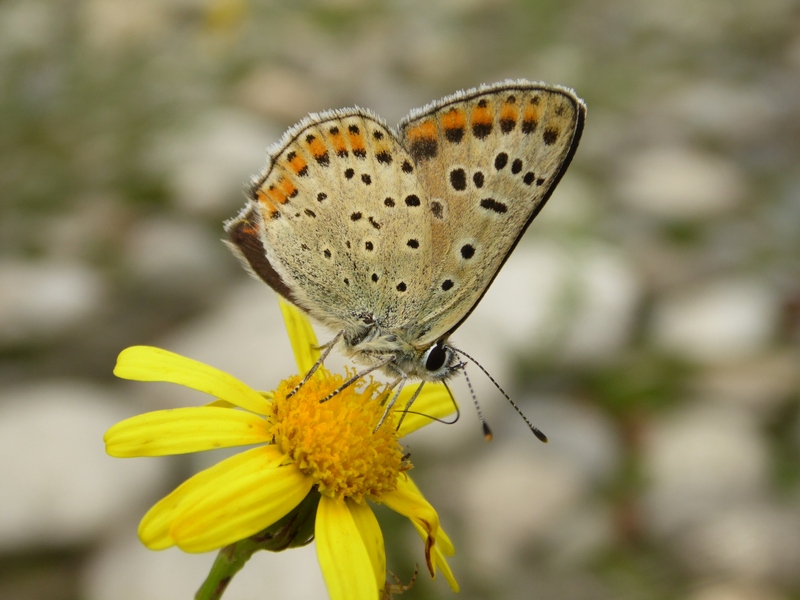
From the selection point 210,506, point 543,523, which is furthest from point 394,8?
point 210,506

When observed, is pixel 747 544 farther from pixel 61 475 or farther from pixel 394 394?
pixel 61 475

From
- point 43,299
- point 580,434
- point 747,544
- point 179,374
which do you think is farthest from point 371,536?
point 43,299

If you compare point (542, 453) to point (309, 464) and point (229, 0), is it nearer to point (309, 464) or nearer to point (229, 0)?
point (309, 464)

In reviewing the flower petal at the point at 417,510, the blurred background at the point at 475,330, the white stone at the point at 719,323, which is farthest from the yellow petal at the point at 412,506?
the white stone at the point at 719,323

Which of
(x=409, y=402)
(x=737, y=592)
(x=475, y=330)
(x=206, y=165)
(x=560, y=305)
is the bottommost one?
(x=737, y=592)

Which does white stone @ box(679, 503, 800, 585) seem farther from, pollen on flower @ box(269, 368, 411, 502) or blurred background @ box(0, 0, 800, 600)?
pollen on flower @ box(269, 368, 411, 502)

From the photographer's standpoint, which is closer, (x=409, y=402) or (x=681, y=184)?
(x=409, y=402)
